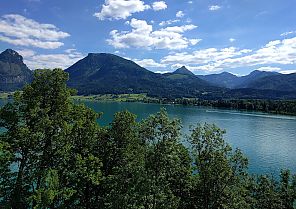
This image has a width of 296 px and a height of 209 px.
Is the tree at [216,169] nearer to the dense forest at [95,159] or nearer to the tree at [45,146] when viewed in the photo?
the dense forest at [95,159]

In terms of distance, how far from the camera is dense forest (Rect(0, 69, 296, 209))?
2228 centimetres

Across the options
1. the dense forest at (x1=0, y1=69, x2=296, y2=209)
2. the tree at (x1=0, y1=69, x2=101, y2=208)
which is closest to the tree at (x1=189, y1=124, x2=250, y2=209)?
the dense forest at (x1=0, y1=69, x2=296, y2=209)

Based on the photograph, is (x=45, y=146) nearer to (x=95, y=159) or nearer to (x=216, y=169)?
(x=95, y=159)

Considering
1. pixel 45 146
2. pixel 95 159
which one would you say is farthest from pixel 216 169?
pixel 45 146

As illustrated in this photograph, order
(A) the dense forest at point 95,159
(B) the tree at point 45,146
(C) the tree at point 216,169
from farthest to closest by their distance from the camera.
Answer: (C) the tree at point 216,169 → (B) the tree at point 45,146 → (A) the dense forest at point 95,159

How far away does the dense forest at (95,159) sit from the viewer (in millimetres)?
22281

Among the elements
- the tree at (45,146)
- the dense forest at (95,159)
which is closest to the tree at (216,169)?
the dense forest at (95,159)

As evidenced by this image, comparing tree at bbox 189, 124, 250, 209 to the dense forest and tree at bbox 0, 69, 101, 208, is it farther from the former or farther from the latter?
tree at bbox 0, 69, 101, 208

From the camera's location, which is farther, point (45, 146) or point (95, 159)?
point (95, 159)

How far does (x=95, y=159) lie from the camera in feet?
86.4

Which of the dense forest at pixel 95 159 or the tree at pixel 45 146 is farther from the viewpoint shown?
the tree at pixel 45 146

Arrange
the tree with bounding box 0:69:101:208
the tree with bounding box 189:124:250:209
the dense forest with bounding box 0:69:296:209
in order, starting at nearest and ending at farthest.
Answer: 1. the dense forest with bounding box 0:69:296:209
2. the tree with bounding box 0:69:101:208
3. the tree with bounding box 189:124:250:209

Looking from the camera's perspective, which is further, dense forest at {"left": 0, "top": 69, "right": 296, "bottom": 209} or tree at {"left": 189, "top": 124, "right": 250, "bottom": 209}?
tree at {"left": 189, "top": 124, "right": 250, "bottom": 209}

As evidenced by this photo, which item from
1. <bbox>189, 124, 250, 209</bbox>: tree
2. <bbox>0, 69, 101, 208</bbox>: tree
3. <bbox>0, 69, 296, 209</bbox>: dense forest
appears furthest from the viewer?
<bbox>189, 124, 250, 209</bbox>: tree
